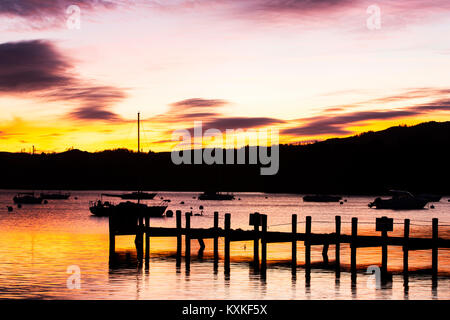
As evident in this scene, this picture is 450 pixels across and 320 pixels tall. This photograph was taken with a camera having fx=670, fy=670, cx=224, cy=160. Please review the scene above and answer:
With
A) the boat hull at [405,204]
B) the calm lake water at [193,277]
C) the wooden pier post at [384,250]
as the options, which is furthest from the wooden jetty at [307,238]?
the boat hull at [405,204]

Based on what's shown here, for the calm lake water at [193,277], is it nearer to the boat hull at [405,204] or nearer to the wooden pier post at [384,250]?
the wooden pier post at [384,250]

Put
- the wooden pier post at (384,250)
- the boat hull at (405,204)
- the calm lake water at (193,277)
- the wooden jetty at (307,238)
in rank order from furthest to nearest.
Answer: the boat hull at (405,204)
the wooden jetty at (307,238)
the wooden pier post at (384,250)
the calm lake water at (193,277)

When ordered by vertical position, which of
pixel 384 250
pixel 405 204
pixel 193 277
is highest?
pixel 384 250

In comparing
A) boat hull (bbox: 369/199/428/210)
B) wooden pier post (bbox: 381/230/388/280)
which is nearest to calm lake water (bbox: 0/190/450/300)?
wooden pier post (bbox: 381/230/388/280)

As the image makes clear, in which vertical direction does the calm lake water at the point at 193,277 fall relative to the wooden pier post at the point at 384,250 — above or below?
below

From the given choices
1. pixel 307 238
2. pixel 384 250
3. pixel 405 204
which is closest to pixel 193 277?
pixel 307 238

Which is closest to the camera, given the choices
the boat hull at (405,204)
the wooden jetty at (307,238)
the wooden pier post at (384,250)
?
the wooden pier post at (384,250)

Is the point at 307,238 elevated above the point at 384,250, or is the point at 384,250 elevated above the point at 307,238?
the point at 307,238

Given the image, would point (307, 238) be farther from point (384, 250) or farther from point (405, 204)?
point (405, 204)

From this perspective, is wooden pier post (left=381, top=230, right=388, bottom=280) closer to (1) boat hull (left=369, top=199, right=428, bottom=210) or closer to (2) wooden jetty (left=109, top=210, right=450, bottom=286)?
(2) wooden jetty (left=109, top=210, right=450, bottom=286)

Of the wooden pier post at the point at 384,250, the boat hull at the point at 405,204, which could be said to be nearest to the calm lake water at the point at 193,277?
the wooden pier post at the point at 384,250

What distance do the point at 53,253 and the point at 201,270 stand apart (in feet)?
50.4

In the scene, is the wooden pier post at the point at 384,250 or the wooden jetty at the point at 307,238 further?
the wooden jetty at the point at 307,238
